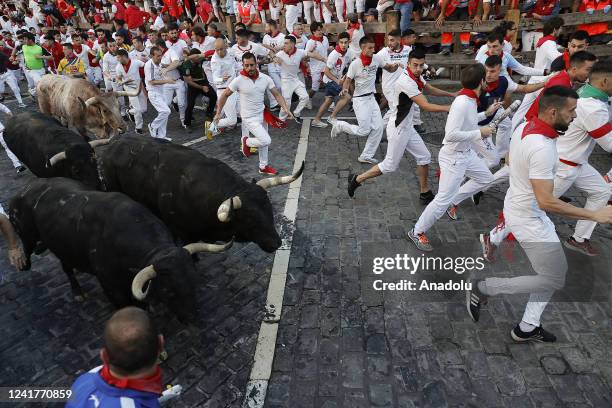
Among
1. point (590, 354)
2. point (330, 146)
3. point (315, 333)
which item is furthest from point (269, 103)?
point (590, 354)

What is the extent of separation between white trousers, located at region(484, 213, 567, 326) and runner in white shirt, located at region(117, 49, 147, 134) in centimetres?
1022

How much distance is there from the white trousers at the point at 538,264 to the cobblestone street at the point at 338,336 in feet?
1.71

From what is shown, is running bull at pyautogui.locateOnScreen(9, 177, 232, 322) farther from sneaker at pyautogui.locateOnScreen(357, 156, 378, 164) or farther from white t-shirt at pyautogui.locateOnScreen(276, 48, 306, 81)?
white t-shirt at pyautogui.locateOnScreen(276, 48, 306, 81)

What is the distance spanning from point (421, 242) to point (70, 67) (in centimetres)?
1338

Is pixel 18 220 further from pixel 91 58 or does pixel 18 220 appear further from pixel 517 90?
pixel 91 58

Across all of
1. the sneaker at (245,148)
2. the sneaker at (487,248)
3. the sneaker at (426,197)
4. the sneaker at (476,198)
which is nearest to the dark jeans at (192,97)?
the sneaker at (245,148)

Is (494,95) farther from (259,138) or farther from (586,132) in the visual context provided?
(259,138)

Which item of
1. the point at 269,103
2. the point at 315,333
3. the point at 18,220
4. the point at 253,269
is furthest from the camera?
the point at 269,103

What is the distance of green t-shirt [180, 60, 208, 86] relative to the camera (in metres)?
11.7

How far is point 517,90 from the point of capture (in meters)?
6.81

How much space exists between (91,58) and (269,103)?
7.51 m

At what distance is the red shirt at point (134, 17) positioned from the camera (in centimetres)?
1830

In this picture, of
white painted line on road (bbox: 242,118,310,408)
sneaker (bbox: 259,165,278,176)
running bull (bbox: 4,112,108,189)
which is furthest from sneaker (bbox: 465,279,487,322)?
running bull (bbox: 4,112,108,189)
